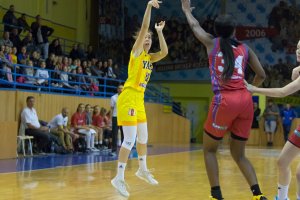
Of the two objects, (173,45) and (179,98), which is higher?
(173,45)

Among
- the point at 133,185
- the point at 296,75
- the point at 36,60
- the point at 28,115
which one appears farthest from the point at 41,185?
the point at 36,60

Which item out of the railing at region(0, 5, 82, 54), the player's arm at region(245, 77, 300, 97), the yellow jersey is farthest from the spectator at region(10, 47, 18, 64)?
the player's arm at region(245, 77, 300, 97)

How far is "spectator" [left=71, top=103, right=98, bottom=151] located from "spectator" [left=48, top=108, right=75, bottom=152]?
2.28 ft

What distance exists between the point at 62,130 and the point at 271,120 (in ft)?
42.8

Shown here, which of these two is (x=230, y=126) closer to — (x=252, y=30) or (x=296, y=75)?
(x=296, y=75)

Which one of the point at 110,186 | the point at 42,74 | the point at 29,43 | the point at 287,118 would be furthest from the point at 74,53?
the point at 110,186

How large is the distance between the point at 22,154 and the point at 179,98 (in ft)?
52.8

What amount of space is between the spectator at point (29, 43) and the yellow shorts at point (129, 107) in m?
11.9

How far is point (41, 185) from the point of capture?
8266mm

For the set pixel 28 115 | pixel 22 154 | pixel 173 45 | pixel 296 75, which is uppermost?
pixel 173 45

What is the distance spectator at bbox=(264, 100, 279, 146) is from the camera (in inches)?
1029

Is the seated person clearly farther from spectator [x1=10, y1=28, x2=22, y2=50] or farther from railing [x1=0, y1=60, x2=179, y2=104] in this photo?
spectator [x1=10, y1=28, x2=22, y2=50]

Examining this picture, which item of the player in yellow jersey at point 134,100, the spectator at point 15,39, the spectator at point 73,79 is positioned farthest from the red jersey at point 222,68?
the spectator at point 15,39

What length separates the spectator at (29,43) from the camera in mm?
19031
